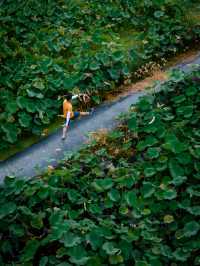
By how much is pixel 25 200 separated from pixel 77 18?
5.71 metres

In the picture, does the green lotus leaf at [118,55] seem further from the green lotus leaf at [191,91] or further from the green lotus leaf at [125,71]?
the green lotus leaf at [191,91]

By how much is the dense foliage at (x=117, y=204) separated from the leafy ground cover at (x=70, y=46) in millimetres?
1385

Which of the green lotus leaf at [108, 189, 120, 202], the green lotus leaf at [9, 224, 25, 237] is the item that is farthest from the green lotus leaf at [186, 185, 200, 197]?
the green lotus leaf at [9, 224, 25, 237]

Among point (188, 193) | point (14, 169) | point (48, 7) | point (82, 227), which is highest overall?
point (48, 7)

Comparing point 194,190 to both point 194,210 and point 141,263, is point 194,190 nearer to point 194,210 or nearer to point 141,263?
point 194,210

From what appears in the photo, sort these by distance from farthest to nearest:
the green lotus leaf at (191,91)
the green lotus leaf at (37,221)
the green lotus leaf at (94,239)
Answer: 1. the green lotus leaf at (191,91)
2. the green lotus leaf at (37,221)
3. the green lotus leaf at (94,239)

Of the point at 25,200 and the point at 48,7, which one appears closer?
the point at 25,200

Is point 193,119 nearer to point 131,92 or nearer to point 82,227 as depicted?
point 131,92

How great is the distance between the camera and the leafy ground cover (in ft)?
26.5

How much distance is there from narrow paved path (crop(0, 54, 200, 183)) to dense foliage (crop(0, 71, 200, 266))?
1.27 feet

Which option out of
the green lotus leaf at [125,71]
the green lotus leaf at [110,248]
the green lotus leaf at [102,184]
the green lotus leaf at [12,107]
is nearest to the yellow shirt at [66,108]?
the green lotus leaf at [12,107]

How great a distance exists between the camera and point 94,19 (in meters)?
10.9

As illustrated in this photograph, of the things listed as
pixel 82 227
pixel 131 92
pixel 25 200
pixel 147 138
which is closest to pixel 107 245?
pixel 82 227

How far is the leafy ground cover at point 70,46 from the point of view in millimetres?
8086
